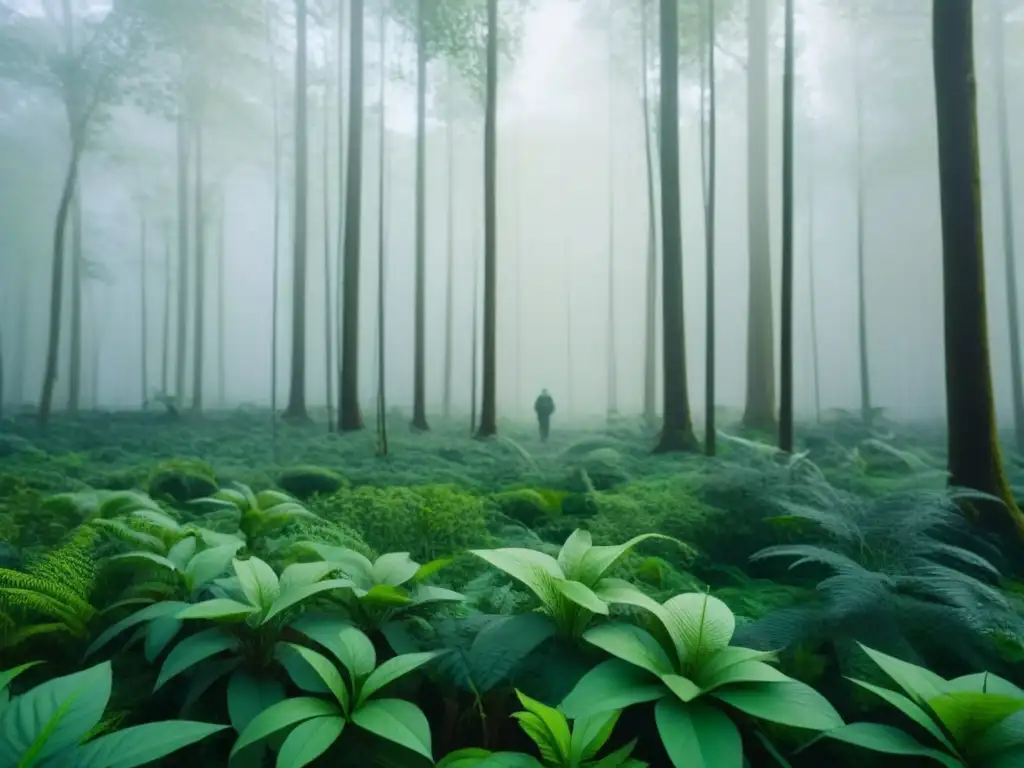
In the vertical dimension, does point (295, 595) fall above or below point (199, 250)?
below

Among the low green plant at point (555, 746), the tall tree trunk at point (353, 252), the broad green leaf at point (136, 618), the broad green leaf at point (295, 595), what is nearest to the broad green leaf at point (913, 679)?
the low green plant at point (555, 746)

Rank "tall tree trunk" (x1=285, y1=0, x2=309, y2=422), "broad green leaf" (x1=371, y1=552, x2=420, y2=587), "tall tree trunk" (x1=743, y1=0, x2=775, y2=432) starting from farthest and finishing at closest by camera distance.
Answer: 1. "tall tree trunk" (x1=285, y1=0, x2=309, y2=422)
2. "tall tree trunk" (x1=743, y1=0, x2=775, y2=432)
3. "broad green leaf" (x1=371, y1=552, x2=420, y2=587)

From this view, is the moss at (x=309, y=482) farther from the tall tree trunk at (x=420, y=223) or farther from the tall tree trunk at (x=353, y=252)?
the tall tree trunk at (x=420, y=223)

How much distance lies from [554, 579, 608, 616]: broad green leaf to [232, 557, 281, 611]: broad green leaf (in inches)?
33.6

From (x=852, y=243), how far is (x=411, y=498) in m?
13.2

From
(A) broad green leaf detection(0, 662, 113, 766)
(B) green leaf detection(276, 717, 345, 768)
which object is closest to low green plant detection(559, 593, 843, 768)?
(B) green leaf detection(276, 717, 345, 768)

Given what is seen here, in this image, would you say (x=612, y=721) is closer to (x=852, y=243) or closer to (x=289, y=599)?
(x=289, y=599)

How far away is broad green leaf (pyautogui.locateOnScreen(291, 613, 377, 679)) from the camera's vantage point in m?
1.47

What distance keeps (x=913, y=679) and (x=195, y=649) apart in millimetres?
1863

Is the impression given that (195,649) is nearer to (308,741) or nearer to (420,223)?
(308,741)

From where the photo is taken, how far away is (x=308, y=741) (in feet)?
3.96

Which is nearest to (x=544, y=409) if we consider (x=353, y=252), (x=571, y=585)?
(x=353, y=252)

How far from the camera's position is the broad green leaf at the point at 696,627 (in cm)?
146

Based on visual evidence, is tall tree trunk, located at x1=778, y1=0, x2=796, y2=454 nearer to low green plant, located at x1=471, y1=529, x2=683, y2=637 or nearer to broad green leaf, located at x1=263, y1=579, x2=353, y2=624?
low green plant, located at x1=471, y1=529, x2=683, y2=637
